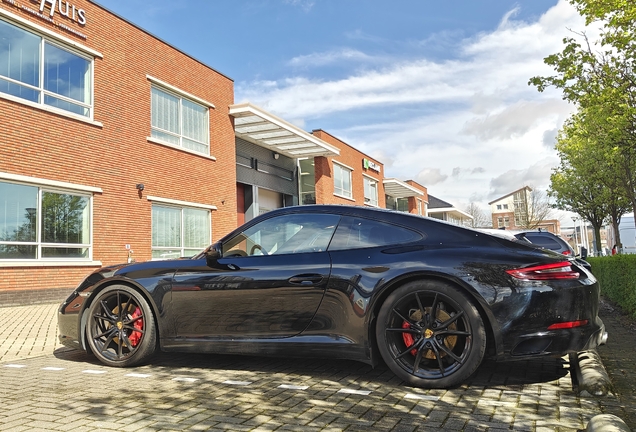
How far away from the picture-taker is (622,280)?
8.48m

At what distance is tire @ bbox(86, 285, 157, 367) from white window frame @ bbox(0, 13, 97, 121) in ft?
28.4

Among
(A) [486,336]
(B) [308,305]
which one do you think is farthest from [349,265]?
(A) [486,336]

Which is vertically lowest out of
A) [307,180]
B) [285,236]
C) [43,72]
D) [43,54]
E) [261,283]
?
[261,283]

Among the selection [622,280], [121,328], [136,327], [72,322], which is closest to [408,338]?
[136,327]

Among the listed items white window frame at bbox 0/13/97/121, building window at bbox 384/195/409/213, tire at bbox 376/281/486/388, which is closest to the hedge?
tire at bbox 376/281/486/388

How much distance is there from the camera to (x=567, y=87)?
1259 centimetres

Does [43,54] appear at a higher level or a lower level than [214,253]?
higher

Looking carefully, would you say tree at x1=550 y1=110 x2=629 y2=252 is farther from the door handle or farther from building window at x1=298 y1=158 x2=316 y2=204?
the door handle

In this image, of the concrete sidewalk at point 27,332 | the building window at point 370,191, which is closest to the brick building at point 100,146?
the concrete sidewalk at point 27,332

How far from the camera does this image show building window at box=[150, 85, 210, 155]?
1602 cm

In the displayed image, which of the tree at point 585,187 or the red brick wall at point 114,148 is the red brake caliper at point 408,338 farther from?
the tree at point 585,187

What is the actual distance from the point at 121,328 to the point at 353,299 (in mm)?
2140

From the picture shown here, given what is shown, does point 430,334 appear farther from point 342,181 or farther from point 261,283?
point 342,181

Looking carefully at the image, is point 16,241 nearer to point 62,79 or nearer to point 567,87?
point 62,79
